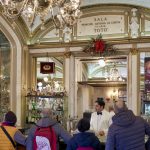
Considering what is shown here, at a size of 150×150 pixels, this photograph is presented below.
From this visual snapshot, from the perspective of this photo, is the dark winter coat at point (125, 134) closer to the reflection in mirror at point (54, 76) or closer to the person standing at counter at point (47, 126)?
the person standing at counter at point (47, 126)

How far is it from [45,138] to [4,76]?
5685 mm

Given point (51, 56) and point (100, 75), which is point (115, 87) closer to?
point (100, 75)

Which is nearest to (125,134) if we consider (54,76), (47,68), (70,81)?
(70,81)

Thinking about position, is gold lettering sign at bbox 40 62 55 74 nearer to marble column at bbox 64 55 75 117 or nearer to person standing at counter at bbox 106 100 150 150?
marble column at bbox 64 55 75 117

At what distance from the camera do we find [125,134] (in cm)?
386

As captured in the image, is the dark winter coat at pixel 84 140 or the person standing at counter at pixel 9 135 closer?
the dark winter coat at pixel 84 140

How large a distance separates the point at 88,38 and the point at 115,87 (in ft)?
27.8

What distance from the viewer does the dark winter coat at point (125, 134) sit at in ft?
12.7

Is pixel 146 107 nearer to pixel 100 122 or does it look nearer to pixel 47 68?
pixel 100 122

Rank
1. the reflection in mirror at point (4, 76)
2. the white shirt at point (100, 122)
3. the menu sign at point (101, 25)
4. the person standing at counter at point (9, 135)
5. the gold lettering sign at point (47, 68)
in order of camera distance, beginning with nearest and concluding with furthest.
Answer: the person standing at counter at point (9, 135) < the white shirt at point (100, 122) < the menu sign at point (101, 25) < the reflection in mirror at point (4, 76) < the gold lettering sign at point (47, 68)

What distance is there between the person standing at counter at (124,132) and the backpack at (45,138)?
0.92 meters

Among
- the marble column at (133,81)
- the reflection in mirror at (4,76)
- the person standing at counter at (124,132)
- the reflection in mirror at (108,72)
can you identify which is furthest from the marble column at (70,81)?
the person standing at counter at (124,132)

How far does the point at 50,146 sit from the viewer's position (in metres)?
4.50

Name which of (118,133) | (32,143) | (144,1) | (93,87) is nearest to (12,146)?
(32,143)
